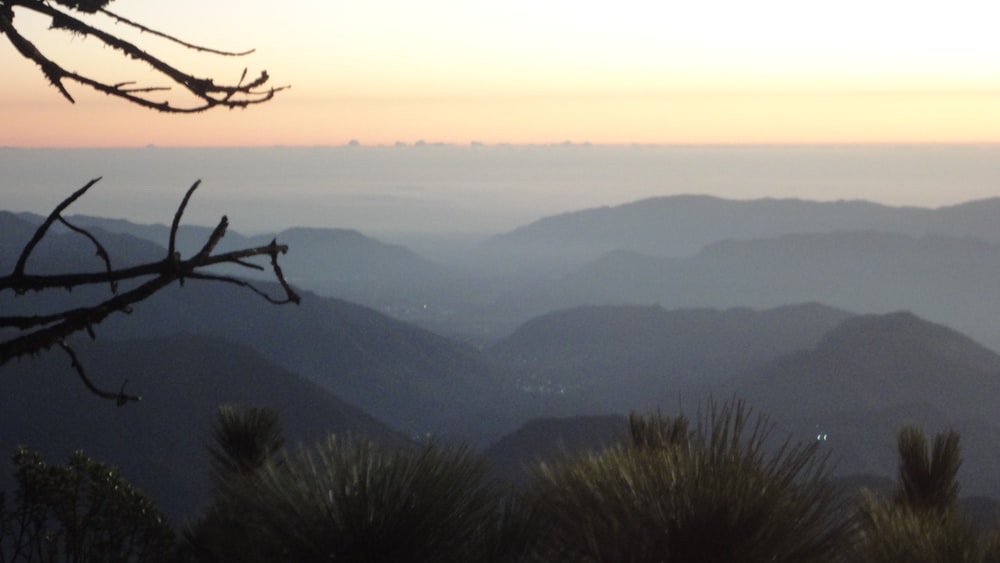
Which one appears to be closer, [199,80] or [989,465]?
[199,80]

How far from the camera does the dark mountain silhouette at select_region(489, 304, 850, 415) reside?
14762cm

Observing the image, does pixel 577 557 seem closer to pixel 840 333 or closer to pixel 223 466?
pixel 223 466

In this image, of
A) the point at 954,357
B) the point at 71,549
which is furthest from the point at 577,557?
the point at 954,357

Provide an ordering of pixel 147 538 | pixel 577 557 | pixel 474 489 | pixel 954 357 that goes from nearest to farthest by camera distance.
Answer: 1. pixel 577 557
2. pixel 474 489
3. pixel 147 538
4. pixel 954 357

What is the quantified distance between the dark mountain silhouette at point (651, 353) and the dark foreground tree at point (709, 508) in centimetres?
12583

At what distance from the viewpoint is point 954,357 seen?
390 ft

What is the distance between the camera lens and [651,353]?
177500 millimetres

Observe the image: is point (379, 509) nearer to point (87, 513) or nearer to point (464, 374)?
point (87, 513)

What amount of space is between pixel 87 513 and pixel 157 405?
82341mm

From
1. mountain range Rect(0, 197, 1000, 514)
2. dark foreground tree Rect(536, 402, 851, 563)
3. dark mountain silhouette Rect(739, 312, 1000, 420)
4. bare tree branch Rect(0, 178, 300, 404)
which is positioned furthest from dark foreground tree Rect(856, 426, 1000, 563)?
dark mountain silhouette Rect(739, 312, 1000, 420)

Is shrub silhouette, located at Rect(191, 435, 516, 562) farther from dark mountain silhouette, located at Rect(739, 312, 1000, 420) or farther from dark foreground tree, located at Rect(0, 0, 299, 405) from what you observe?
dark mountain silhouette, located at Rect(739, 312, 1000, 420)

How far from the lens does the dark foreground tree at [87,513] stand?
5445 millimetres

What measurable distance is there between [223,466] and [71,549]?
0.89 m

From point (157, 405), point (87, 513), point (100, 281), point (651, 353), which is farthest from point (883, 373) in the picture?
point (100, 281)
